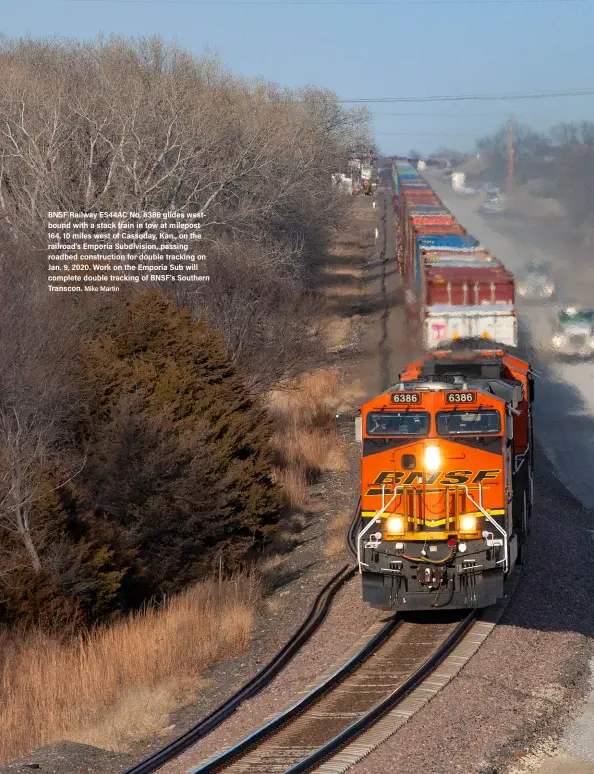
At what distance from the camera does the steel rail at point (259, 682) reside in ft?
41.0

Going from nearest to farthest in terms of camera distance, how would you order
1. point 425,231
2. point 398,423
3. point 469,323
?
1. point 398,423
2. point 469,323
3. point 425,231

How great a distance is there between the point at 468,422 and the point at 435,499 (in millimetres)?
1238

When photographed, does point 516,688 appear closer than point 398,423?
Yes

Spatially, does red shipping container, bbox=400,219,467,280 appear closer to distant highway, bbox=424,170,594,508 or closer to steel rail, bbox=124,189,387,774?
distant highway, bbox=424,170,594,508

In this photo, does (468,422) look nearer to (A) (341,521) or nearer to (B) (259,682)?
(B) (259,682)

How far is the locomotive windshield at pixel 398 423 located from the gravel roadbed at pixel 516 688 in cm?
330

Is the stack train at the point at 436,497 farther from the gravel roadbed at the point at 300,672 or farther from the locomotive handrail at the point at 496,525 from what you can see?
the gravel roadbed at the point at 300,672

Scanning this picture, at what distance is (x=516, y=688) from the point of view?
1409 cm

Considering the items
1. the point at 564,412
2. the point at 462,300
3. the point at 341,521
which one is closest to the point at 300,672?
the point at 341,521

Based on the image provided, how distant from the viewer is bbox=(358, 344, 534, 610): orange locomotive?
51.1ft

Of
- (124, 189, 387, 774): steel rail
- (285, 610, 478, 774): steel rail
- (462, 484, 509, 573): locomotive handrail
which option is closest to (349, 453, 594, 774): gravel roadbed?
(285, 610, 478, 774): steel rail

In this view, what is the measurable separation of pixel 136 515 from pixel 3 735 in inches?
339

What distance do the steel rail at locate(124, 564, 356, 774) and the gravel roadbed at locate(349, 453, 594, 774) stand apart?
2.39m

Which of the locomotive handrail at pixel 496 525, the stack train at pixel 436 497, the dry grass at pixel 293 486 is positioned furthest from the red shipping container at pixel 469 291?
the locomotive handrail at pixel 496 525
